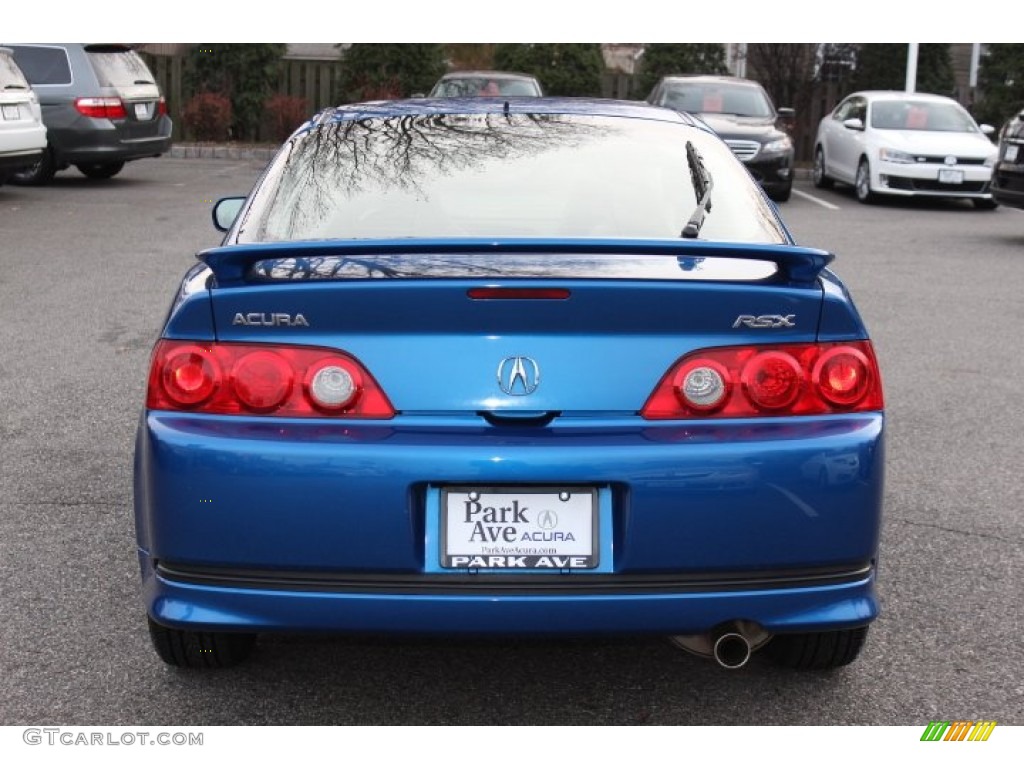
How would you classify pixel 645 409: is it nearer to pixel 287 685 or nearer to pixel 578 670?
pixel 578 670

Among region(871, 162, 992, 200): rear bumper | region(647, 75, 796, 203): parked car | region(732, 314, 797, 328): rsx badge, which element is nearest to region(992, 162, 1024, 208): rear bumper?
region(871, 162, 992, 200): rear bumper

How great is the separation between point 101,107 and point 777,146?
26.2 feet

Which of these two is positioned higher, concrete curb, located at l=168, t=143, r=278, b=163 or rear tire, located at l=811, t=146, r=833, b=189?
rear tire, located at l=811, t=146, r=833, b=189

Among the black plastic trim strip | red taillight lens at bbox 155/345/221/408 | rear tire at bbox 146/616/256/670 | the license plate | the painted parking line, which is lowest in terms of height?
the painted parking line

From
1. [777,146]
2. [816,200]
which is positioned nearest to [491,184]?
[777,146]

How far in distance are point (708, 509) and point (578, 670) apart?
95 centimetres

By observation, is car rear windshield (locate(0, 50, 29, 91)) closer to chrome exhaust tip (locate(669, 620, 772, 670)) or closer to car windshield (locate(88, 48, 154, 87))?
car windshield (locate(88, 48, 154, 87))

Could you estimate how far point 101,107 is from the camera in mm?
16734

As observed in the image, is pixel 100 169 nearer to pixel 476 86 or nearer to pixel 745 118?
pixel 476 86

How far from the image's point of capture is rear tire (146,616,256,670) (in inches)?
141

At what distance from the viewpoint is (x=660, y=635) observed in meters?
3.10

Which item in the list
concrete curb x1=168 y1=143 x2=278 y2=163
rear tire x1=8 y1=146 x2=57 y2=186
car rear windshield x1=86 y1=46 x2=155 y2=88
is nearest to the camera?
car rear windshield x1=86 y1=46 x2=155 y2=88

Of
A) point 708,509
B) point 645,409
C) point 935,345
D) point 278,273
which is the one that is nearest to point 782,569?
point 708,509

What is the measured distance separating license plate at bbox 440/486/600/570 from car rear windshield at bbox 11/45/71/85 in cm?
1500
